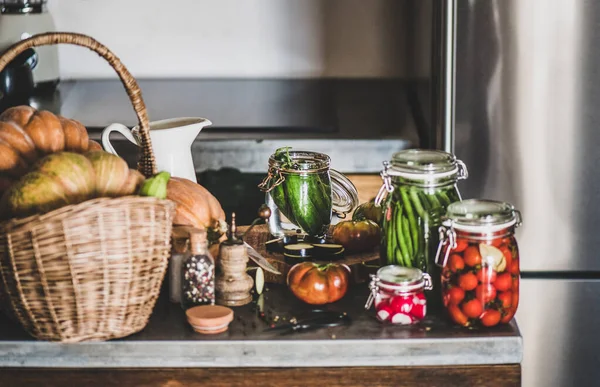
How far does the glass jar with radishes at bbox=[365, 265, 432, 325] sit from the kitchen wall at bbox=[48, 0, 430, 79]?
1909mm

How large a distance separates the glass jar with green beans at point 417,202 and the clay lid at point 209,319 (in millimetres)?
266

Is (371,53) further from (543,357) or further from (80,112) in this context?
(543,357)

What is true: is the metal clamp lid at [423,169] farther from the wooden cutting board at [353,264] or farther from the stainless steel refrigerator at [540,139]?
the stainless steel refrigerator at [540,139]

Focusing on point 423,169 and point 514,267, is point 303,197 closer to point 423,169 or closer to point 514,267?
point 423,169

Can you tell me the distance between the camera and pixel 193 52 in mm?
3113

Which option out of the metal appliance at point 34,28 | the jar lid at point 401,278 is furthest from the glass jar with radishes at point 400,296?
the metal appliance at point 34,28

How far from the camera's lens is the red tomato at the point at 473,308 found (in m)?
1.19

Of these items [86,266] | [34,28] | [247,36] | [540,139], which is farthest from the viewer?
[247,36]

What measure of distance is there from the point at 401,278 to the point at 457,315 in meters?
0.09

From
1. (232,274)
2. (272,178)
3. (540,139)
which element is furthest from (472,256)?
(540,139)

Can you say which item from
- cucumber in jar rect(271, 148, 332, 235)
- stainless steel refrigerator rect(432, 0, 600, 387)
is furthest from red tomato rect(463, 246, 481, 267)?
stainless steel refrigerator rect(432, 0, 600, 387)

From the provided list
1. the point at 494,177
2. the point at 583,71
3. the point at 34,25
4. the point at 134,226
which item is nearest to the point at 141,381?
the point at 134,226

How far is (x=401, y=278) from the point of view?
1218 millimetres

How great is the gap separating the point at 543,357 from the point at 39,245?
5.06 feet
